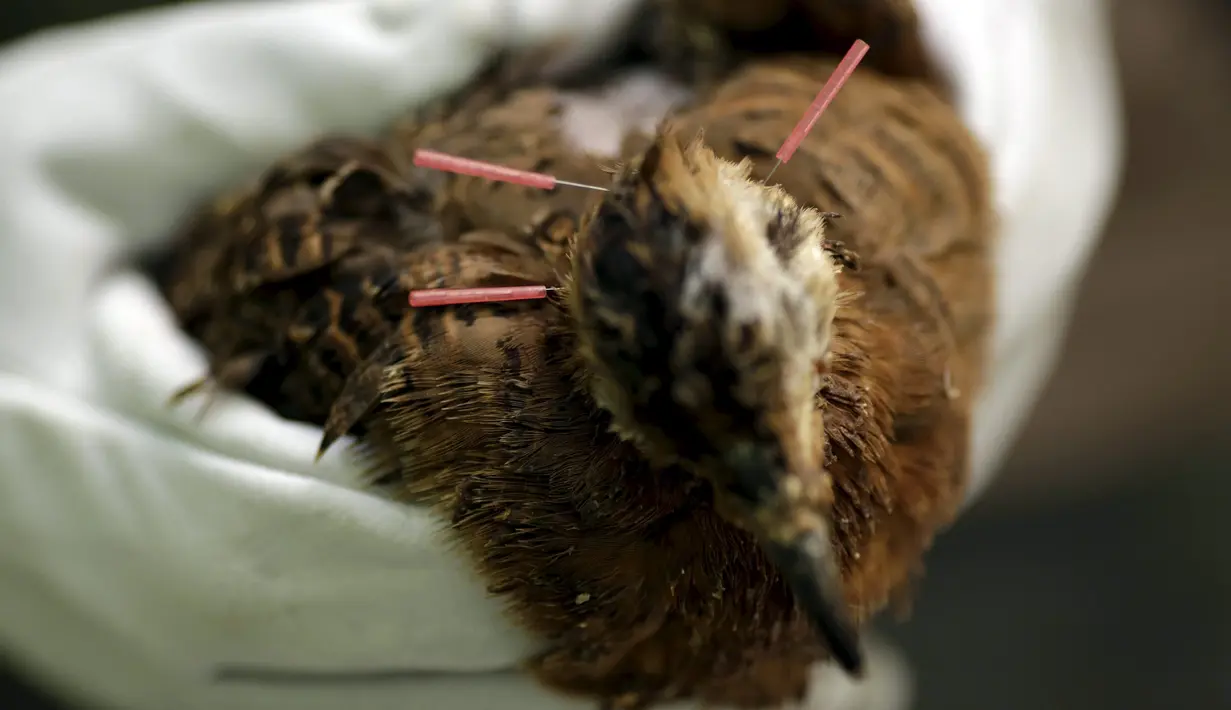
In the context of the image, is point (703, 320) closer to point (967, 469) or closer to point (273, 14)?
point (967, 469)

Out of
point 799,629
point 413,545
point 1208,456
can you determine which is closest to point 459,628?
point 413,545

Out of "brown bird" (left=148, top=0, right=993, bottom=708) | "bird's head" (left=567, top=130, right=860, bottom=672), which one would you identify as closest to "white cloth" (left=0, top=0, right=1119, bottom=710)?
"brown bird" (left=148, top=0, right=993, bottom=708)

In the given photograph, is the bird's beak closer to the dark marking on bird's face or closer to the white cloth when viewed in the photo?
the dark marking on bird's face

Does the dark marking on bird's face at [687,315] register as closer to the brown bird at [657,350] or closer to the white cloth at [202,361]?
the brown bird at [657,350]

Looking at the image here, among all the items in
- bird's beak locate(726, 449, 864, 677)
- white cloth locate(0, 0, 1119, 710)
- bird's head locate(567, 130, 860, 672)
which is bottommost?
white cloth locate(0, 0, 1119, 710)

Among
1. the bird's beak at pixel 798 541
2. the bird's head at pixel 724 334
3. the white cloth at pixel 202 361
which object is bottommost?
the white cloth at pixel 202 361

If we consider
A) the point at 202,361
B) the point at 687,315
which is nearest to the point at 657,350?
the point at 687,315

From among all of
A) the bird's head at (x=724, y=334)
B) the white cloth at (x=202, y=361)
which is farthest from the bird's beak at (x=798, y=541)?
the white cloth at (x=202, y=361)
